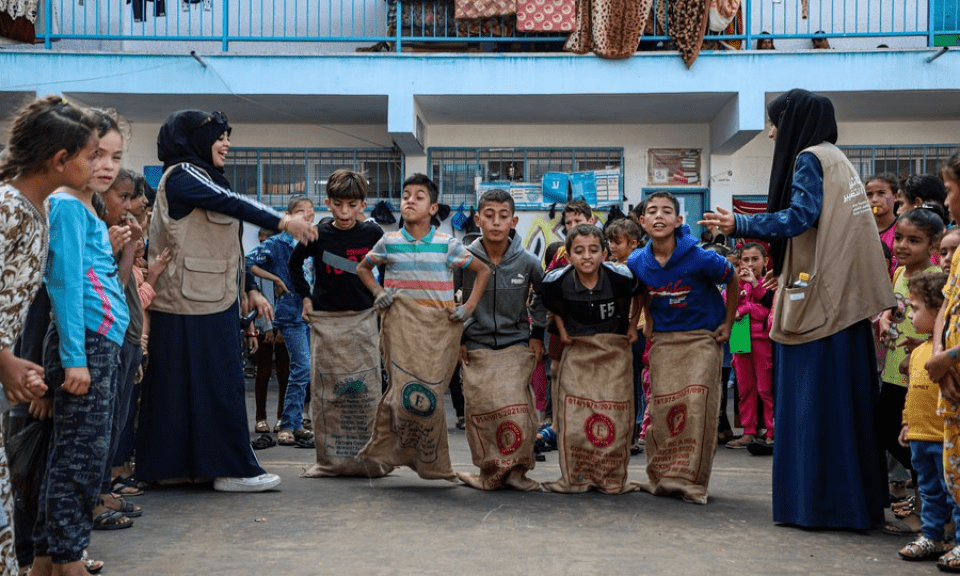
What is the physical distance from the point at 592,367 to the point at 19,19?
1143 cm

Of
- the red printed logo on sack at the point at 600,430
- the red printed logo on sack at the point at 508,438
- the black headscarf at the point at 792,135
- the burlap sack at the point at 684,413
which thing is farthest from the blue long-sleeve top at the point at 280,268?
the black headscarf at the point at 792,135

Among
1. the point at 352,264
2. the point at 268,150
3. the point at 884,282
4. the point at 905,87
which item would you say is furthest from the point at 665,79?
the point at 884,282

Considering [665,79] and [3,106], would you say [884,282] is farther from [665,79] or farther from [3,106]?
[3,106]

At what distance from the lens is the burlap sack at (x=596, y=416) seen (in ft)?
17.8

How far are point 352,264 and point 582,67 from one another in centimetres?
788

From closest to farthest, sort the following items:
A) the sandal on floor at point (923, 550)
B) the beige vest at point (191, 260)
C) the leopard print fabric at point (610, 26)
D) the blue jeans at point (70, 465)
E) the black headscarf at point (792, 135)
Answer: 1. the blue jeans at point (70, 465)
2. the sandal on floor at point (923, 550)
3. the black headscarf at point (792, 135)
4. the beige vest at point (191, 260)
5. the leopard print fabric at point (610, 26)

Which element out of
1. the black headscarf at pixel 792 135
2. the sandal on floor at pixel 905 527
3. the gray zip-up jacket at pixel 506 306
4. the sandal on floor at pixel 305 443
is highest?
the black headscarf at pixel 792 135

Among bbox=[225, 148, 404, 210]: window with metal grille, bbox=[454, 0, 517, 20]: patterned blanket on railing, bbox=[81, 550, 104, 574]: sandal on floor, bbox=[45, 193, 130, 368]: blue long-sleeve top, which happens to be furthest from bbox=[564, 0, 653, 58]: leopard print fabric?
bbox=[81, 550, 104, 574]: sandal on floor

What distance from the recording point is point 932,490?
402 cm

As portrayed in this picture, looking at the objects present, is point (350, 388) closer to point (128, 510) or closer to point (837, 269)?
point (128, 510)

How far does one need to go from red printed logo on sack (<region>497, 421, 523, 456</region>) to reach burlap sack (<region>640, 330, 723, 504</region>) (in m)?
0.72

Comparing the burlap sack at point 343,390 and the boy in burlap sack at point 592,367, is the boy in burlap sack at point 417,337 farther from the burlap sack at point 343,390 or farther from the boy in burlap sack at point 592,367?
the boy in burlap sack at point 592,367

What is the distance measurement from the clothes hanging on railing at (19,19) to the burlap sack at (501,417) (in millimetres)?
10754

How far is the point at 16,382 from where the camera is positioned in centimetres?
268
